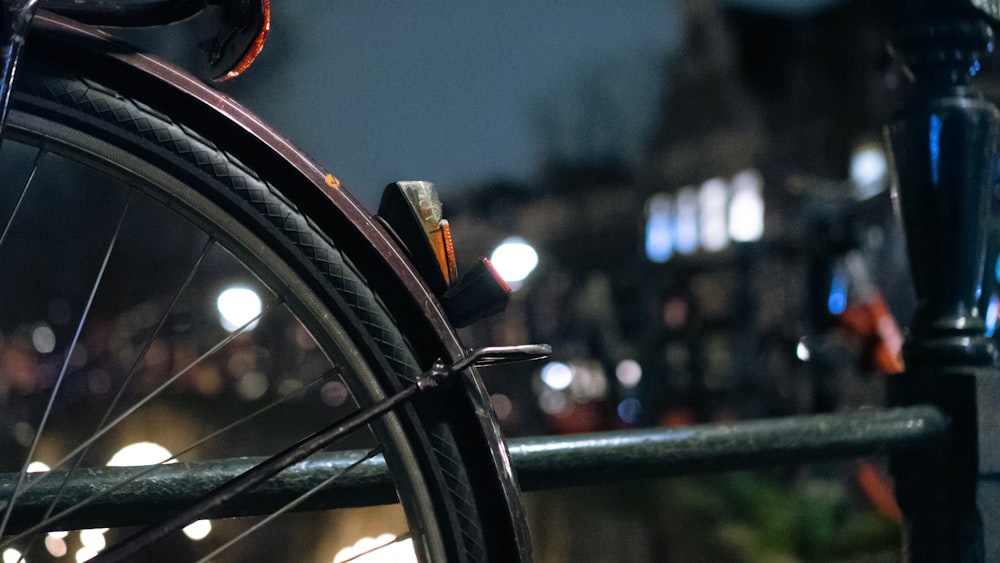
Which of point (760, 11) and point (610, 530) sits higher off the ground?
point (760, 11)

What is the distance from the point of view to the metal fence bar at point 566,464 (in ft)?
3.26

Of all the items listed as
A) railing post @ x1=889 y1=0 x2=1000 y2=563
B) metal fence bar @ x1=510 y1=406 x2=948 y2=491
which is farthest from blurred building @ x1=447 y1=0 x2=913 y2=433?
metal fence bar @ x1=510 y1=406 x2=948 y2=491

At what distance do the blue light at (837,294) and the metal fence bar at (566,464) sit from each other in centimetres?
535

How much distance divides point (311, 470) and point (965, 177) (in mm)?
1207

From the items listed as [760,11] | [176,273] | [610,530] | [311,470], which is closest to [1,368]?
[176,273]

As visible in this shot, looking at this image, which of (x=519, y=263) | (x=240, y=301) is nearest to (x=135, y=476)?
(x=519, y=263)

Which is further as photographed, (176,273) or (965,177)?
(176,273)

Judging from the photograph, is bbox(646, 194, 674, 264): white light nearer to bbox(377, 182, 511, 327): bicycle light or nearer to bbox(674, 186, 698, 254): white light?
bbox(674, 186, 698, 254): white light

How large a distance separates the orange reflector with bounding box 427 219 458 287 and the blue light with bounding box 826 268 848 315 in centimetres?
610

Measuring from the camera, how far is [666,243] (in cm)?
3234

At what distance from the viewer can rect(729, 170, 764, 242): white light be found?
90.8 feet

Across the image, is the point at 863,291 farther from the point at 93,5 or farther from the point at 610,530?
the point at 93,5

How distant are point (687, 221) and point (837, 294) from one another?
24422 mm

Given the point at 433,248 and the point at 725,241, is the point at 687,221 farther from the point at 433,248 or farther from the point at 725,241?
the point at 433,248
